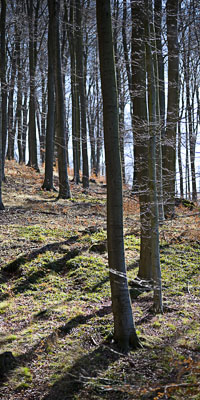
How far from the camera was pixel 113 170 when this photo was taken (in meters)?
5.24

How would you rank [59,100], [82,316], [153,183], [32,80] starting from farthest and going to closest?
[32,80] → [59,100] → [153,183] → [82,316]

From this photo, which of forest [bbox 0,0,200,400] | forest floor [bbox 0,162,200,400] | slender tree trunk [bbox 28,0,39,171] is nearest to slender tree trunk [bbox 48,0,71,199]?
forest [bbox 0,0,200,400]

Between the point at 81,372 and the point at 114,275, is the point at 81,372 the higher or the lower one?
the lower one

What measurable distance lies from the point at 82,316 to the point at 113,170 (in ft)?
9.80

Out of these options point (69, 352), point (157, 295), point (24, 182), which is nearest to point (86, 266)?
point (157, 295)

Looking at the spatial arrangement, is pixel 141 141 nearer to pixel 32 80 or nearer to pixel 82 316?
pixel 82 316

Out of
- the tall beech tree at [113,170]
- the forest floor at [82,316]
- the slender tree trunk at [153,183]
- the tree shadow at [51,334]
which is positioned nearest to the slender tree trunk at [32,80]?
the forest floor at [82,316]

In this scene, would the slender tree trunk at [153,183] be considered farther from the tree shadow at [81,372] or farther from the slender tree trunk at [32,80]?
the slender tree trunk at [32,80]

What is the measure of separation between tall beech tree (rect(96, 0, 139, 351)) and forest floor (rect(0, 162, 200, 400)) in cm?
65

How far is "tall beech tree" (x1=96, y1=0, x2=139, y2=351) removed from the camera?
5.13 m

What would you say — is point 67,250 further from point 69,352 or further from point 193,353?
point 193,353

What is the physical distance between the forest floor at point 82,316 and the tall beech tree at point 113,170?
0.65 meters

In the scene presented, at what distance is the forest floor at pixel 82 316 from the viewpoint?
14.9 feet

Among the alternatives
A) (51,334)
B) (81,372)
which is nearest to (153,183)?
(51,334)
